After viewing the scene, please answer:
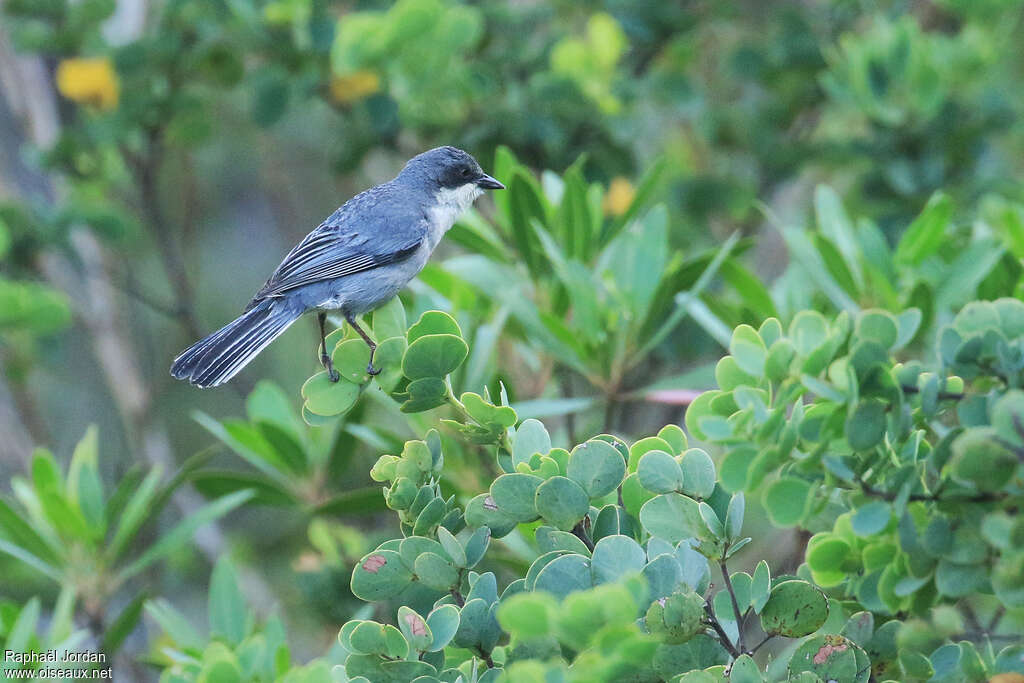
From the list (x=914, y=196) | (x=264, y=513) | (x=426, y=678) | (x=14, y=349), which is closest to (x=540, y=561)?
(x=426, y=678)

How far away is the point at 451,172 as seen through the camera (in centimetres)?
396

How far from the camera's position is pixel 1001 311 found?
147cm

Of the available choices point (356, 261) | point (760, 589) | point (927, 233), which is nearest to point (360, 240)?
point (356, 261)

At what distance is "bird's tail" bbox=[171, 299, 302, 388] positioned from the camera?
2.88 meters

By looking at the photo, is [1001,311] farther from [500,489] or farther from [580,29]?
[580,29]

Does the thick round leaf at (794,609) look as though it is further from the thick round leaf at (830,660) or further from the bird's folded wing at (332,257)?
the bird's folded wing at (332,257)

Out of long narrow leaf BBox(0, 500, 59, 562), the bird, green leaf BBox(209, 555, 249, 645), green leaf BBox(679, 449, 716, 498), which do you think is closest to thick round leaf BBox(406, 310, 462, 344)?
green leaf BBox(679, 449, 716, 498)

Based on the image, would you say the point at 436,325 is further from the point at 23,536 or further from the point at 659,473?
the point at 23,536

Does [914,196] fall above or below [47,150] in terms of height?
below

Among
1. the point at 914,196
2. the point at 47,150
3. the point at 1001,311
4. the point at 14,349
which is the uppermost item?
the point at 47,150

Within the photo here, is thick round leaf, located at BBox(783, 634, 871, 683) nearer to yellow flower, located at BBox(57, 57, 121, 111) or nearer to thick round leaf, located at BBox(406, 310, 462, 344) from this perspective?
thick round leaf, located at BBox(406, 310, 462, 344)

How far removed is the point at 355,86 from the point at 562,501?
327 centimetres

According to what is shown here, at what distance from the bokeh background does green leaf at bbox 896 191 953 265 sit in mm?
35

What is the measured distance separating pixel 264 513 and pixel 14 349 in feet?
12.5
